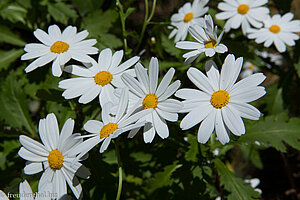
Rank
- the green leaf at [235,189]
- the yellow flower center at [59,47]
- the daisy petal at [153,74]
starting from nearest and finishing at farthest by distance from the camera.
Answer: the daisy petal at [153,74]
the yellow flower center at [59,47]
the green leaf at [235,189]

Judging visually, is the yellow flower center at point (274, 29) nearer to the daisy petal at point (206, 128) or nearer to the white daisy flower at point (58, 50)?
the daisy petal at point (206, 128)

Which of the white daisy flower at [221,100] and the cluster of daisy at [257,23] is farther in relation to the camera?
the cluster of daisy at [257,23]

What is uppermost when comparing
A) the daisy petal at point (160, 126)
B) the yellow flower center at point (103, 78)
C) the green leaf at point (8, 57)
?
the green leaf at point (8, 57)

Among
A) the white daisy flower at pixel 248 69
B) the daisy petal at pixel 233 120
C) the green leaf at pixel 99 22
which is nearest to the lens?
the daisy petal at pixel 233 120

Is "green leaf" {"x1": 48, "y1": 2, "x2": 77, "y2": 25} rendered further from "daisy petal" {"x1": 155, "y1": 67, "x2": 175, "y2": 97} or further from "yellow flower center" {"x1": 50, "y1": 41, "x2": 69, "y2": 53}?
"daisy petal" {"x1": 155, "y1": 67, "x2": 175, "y2": 97}

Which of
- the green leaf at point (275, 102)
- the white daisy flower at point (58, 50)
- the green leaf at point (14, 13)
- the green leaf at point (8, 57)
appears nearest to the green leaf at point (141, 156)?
the white daisy flower at point (58, 50)

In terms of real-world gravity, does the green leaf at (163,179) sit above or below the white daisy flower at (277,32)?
below

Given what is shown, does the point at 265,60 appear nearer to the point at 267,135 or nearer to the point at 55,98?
the point at 267,135

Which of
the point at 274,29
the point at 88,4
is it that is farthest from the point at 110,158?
the point at 88,4
